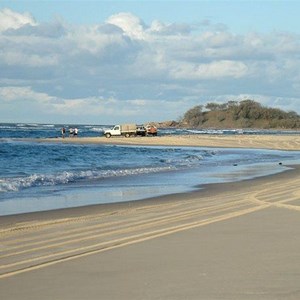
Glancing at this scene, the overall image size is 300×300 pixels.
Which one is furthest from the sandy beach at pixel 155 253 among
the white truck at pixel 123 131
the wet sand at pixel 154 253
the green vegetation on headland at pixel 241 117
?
the green vegetation on headland at pixel 241 117

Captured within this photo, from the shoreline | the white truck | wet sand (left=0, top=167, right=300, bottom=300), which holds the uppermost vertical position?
the white truck

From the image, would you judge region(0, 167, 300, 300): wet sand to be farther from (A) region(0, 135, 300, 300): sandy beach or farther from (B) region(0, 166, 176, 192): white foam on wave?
(B) region(0, 166, 176, 192): white foam on wave

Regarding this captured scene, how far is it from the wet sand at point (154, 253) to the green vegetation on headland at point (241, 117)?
6522 inches

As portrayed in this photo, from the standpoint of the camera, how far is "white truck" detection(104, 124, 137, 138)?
82875mm

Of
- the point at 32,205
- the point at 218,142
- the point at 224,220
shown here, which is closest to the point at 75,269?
the point at 224,220

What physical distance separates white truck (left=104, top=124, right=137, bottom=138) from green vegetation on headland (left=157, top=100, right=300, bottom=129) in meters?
97.1

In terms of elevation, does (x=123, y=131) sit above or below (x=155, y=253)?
above

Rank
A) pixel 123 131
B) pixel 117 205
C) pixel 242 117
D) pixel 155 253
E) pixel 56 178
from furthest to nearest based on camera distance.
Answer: pixel 242 117, pixel 123 131, pixel 56 178, pixel 117 205, pixel 155 253

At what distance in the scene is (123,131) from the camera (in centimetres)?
8356

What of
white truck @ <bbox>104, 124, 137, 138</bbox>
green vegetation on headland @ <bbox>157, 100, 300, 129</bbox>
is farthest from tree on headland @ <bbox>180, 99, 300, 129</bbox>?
white truck @ <bbox>104, 124, 137, 138</bbox>

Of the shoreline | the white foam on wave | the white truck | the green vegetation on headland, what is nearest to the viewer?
the shoreline

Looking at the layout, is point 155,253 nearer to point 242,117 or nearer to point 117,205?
point 117,205

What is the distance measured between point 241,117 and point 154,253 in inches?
6964

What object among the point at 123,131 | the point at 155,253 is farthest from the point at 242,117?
the point at 155,253
